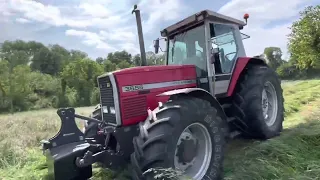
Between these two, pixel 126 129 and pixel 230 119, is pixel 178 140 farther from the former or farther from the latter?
pixel 230 119

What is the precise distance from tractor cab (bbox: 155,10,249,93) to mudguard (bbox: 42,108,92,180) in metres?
2.04

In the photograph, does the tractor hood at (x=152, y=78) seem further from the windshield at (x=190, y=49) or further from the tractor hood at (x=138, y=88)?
the windshield at (x=190, y=49)

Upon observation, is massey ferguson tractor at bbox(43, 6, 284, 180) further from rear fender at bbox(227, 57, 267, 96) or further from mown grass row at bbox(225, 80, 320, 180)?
mown grass row at bbox(225, 80, 320, 180)

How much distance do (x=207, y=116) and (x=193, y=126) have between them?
21cm

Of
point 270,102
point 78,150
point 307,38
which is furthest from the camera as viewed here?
point 307,38

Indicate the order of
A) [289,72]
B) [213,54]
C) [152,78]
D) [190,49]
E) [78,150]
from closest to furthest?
1. [78,150]
2. [152,78]
3. [213,54]
4. [190,49]
5. [289,72]

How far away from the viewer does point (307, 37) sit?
23688mm

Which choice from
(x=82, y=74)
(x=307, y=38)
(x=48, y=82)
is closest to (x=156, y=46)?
(x=307, y=38)

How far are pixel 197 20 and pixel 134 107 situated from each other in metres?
1.79

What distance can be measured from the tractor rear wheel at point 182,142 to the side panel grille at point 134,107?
42cm

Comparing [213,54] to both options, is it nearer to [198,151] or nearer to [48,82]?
[198,151]

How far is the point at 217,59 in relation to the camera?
450 centimetres

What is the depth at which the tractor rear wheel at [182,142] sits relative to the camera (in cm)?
280

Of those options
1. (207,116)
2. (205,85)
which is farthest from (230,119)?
(207,116)
